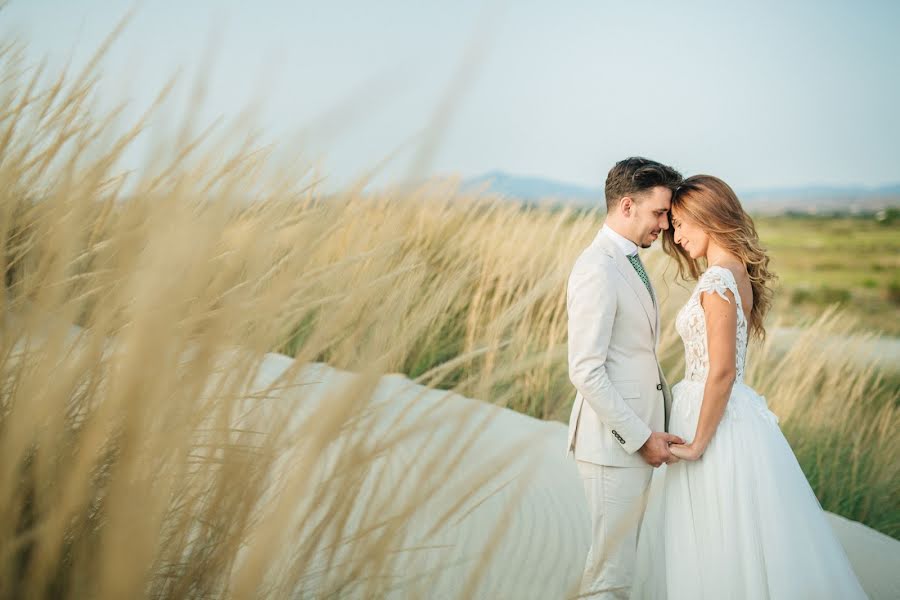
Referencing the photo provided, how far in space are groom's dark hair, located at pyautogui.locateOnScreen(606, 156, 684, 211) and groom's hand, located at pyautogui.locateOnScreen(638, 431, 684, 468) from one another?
87cm

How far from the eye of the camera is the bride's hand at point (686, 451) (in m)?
A: 2.39

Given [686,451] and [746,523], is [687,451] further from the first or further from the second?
[746,523]

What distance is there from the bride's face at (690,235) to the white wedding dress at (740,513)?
0.57 feet

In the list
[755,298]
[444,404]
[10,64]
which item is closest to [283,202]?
[444,404]

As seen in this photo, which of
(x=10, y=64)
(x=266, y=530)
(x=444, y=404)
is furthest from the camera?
(x=10, y=64)

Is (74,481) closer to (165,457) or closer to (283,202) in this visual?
(165,457)

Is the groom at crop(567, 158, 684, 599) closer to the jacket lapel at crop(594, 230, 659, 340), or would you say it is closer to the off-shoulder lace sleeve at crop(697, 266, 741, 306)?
the jacket lapel at crop(594, 230, 659, 340)

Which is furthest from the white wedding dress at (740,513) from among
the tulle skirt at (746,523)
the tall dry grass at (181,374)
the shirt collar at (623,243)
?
the tall dry grass at (181,374)

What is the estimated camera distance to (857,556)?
349 cm

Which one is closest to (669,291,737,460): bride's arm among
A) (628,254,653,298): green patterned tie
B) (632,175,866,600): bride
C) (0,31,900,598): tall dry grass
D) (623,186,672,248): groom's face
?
(632,175,866,600): bride

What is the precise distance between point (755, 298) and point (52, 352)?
2535 millimetres

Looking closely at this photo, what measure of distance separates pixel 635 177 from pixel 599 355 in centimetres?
71

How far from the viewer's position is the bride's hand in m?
2.39

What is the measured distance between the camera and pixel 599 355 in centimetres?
233
